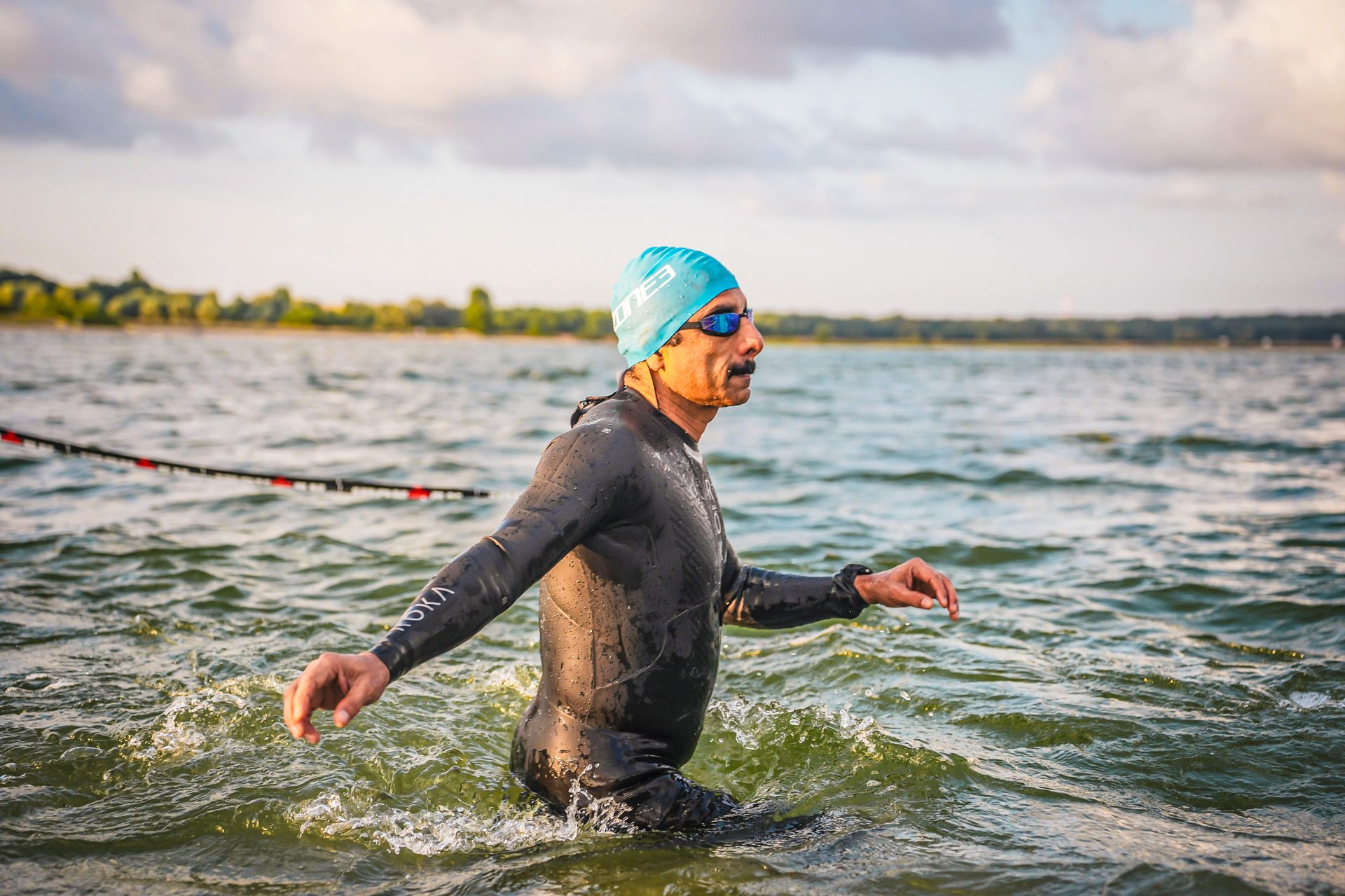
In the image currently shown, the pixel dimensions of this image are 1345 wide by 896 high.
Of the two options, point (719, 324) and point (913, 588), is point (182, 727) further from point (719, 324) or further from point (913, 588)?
point (913, 588)

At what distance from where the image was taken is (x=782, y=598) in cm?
473

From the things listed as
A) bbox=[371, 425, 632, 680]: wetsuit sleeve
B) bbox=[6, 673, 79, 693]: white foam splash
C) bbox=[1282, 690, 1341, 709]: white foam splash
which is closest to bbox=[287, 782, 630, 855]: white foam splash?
bbox=[371, 425, 632, 680]: wetsuit sleeve

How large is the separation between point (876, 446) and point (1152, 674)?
52.7ft

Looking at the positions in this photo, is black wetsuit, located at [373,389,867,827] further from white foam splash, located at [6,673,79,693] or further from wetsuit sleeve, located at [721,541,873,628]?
white foam splash, located at [6,673,79,693]

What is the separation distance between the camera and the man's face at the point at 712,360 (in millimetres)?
4137

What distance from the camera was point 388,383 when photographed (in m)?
45.8

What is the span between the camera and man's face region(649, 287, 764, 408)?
414 cm

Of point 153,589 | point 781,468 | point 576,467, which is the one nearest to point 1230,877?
point 576,467

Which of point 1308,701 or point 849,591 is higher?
point 849,591

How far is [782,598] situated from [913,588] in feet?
2.01

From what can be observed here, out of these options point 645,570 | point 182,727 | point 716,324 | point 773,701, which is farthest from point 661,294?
point 182,727

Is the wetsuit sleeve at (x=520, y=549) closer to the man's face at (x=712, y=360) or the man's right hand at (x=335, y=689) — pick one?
the man's right hand at (x=335, y=689)

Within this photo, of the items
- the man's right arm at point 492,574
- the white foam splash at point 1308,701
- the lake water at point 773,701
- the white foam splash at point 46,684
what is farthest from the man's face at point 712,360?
the white foam splash at point 46,684

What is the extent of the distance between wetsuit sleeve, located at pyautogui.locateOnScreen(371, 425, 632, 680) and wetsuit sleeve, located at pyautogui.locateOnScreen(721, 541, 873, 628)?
1189mm
